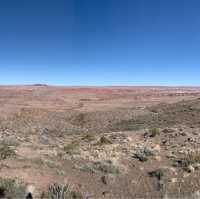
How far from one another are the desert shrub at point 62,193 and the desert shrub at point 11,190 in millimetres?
749

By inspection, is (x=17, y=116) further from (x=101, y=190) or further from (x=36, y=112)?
(x=101, y=190)

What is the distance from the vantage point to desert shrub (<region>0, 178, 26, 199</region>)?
8734 mm

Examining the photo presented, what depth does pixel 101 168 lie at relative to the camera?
40.2 feet

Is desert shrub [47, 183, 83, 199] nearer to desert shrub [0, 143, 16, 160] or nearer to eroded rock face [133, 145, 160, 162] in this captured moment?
desert shrub [0, 143, 16, 160]

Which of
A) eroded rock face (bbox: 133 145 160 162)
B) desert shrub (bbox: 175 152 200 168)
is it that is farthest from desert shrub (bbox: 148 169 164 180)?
eroded rock face (bbox: 133 145 160 162)

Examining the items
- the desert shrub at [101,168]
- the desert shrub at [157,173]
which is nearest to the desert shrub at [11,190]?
the desert shrub at [101,168]

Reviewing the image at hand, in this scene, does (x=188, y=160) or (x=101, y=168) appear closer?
(x=101, y=168)

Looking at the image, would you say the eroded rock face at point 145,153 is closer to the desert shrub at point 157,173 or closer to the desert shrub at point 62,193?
the desert shrub at point 157,173

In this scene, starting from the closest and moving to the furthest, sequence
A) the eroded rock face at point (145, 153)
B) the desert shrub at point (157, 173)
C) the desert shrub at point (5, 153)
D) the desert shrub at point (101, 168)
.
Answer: the desert shrub at point (157, 173), the desert shrub at point (101, 168), the desert shrub at point (5, 153), the eroded rock face at point (145, 153)

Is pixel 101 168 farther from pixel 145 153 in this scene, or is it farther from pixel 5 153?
pixel 5 153

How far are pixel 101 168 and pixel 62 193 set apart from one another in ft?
11.9

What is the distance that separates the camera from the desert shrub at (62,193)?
871cm

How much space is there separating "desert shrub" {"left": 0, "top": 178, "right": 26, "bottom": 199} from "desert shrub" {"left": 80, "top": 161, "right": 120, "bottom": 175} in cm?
325

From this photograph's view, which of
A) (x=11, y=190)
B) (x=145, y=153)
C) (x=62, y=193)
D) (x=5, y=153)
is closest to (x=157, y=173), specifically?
(x=145, y=153)
